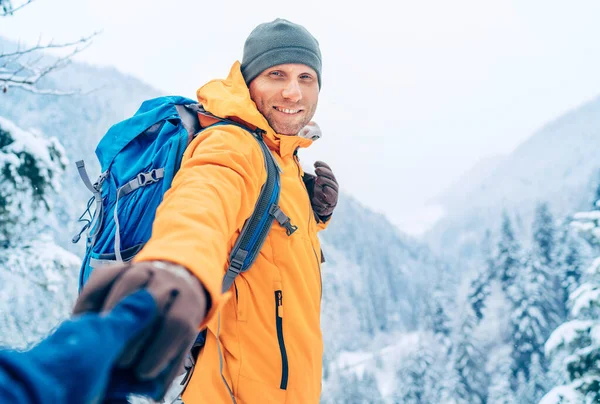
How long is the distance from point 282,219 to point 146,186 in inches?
26.5

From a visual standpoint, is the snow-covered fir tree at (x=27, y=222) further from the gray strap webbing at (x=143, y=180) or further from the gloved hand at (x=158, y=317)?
the gloved hand at (x=158, y=317)

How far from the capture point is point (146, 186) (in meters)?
1.99

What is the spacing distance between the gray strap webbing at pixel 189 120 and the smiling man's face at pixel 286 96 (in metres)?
0.45

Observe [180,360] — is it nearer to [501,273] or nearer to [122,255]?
[122,255]

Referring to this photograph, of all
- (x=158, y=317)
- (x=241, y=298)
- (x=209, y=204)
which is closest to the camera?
(x=158, y=317)

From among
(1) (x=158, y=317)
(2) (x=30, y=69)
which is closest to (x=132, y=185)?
(1) (x=158, y=317)

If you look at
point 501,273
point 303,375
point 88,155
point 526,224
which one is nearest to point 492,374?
point 501,273

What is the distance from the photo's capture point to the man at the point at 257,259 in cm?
100

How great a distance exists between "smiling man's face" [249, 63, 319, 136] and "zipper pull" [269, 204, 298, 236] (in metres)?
0.67

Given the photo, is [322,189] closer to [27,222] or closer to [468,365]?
[27,222]

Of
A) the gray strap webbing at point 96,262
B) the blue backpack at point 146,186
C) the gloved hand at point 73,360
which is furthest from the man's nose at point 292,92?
the gloved hand at point 73,360

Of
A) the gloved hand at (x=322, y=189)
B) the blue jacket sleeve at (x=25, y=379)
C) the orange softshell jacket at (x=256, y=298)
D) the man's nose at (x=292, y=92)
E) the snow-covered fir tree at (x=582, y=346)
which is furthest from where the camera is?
the snow-covered fir tree at (x=582, y=346)

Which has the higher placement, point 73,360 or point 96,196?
point 96,196

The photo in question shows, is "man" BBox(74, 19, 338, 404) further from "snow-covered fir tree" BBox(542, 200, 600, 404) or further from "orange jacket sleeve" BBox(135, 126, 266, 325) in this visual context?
"snow-covered fir tree" BBox(542, 200, 600, 404)
